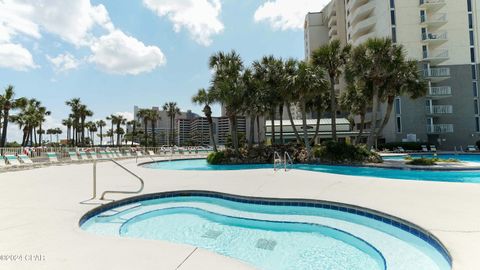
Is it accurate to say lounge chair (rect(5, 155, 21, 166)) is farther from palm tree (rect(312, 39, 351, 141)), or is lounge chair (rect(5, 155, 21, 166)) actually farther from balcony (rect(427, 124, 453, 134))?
balcony (rect(427, 124, 453, 134))

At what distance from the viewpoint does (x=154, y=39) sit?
19.2 m

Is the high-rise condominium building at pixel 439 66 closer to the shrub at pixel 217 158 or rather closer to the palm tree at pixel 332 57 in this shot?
the palm tree at pixel 332 57

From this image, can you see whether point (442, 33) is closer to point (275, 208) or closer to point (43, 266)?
point (275, 208)

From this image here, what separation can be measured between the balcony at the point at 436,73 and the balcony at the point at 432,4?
7.83 meters

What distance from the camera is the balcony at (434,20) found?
97.0 feet

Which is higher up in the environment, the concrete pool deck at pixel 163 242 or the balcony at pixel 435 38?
the balcony at pixel 435 38

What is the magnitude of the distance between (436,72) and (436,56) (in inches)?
78.3

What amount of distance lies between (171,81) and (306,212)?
23.2m

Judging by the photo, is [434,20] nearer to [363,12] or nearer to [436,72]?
[436,72]

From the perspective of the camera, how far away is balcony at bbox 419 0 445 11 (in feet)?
96.7

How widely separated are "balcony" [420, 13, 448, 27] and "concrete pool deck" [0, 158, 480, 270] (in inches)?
1226

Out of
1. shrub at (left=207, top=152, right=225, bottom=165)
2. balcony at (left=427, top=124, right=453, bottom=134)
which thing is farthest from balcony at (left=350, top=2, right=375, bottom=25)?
shrub at (left=207, top=152, right=225, bottom=165)

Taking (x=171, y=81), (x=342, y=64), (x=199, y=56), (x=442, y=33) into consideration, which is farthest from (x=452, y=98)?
(x=171, y=81)

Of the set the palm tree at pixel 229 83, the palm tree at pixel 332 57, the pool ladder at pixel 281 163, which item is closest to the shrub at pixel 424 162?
the palm tree at pixel 332 57
